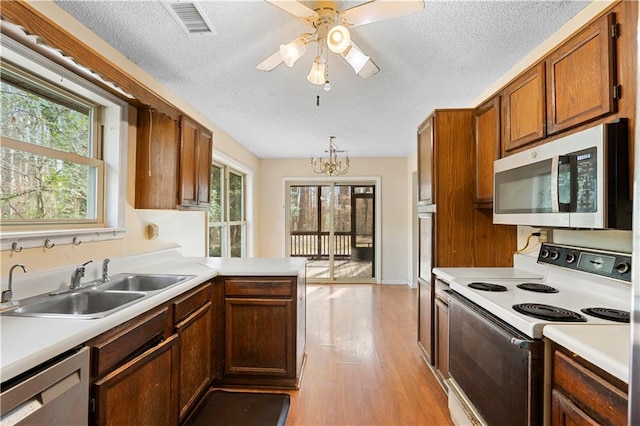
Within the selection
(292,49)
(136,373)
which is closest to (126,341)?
(136,373)

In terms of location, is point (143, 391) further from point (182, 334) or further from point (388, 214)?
point (388, 214)

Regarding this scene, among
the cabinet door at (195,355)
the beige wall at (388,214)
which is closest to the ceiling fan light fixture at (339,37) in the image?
the cabinet door at (195,355)

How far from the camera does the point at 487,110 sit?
7.24 ft

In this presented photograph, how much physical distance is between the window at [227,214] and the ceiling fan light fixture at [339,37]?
276 centimetres

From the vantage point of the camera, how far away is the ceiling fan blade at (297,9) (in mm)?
1394

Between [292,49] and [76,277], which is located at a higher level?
[292,49]

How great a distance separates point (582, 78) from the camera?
1379 millimetres

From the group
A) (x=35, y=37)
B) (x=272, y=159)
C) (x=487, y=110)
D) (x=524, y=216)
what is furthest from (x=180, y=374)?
(x=272, y=159)

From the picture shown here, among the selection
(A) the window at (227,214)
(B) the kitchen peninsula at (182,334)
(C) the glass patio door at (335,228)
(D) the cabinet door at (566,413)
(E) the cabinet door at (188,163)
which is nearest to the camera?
(D) the cabinet door at (566,413)

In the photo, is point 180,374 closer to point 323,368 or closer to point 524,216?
point 323,368

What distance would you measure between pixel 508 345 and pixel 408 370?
147 centimetres

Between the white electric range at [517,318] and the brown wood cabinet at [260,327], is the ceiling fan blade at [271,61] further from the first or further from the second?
the white electric range at [517,318]

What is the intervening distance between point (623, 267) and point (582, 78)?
2.92 feet

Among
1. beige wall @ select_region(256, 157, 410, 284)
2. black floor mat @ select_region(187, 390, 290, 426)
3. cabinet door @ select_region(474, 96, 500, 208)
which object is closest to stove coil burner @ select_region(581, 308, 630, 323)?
cabinet door @ select_region(474, 96, 500, 208)
